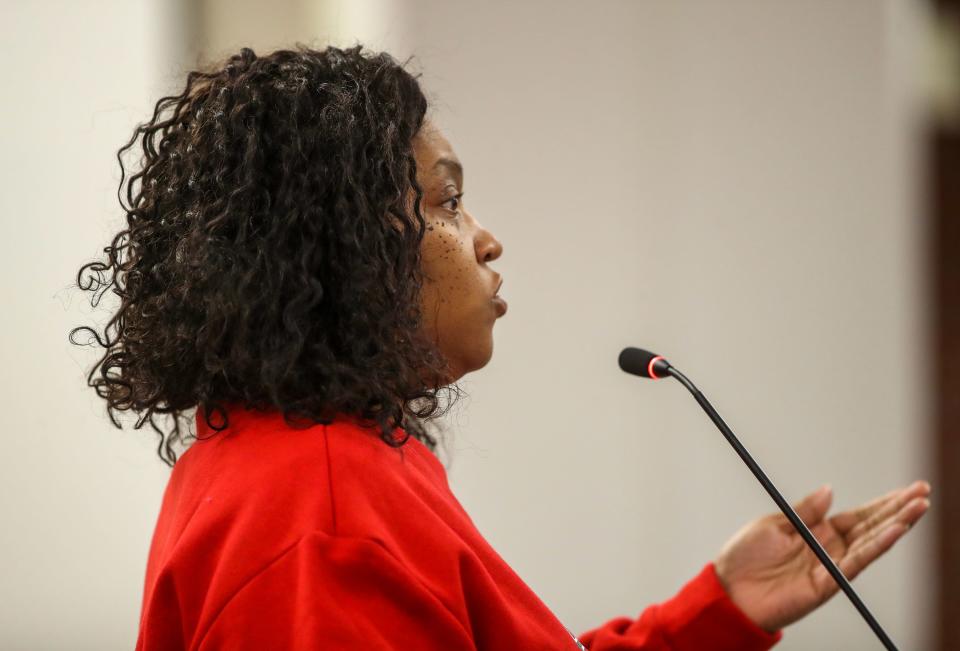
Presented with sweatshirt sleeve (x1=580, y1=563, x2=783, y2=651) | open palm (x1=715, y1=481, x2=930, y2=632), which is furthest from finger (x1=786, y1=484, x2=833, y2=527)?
sweatshirt sleeve (x1=580, y1=563, x2=783, y2=651)

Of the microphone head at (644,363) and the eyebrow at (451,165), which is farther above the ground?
the eyebrow at (451,165)

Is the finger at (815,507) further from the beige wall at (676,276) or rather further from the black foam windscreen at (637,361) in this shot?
the beige wall at (676,276)

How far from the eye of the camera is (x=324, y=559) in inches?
38.5

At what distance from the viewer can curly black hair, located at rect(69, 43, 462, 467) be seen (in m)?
1.10

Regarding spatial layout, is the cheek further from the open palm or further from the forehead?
the open palm

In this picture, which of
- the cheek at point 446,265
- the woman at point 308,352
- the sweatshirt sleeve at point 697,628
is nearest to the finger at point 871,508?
the sweatshirt sleeve at point 697,628

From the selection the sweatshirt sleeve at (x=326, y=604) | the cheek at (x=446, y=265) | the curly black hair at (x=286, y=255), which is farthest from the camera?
the cheek at (x=446, y=265)

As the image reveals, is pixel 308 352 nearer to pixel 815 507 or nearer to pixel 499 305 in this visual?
pixel 499 305

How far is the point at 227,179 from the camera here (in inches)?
45.4

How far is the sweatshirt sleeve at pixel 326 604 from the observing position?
96cm

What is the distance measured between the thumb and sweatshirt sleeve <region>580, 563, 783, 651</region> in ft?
0.49

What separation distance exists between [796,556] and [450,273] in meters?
0.69

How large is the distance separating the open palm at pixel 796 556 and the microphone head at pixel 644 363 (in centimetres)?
38

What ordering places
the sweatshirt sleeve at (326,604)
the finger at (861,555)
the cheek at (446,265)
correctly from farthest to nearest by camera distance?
the finger at (861,555), the cheek at (446,265), the sweatshirt sleeve at (326,604)
